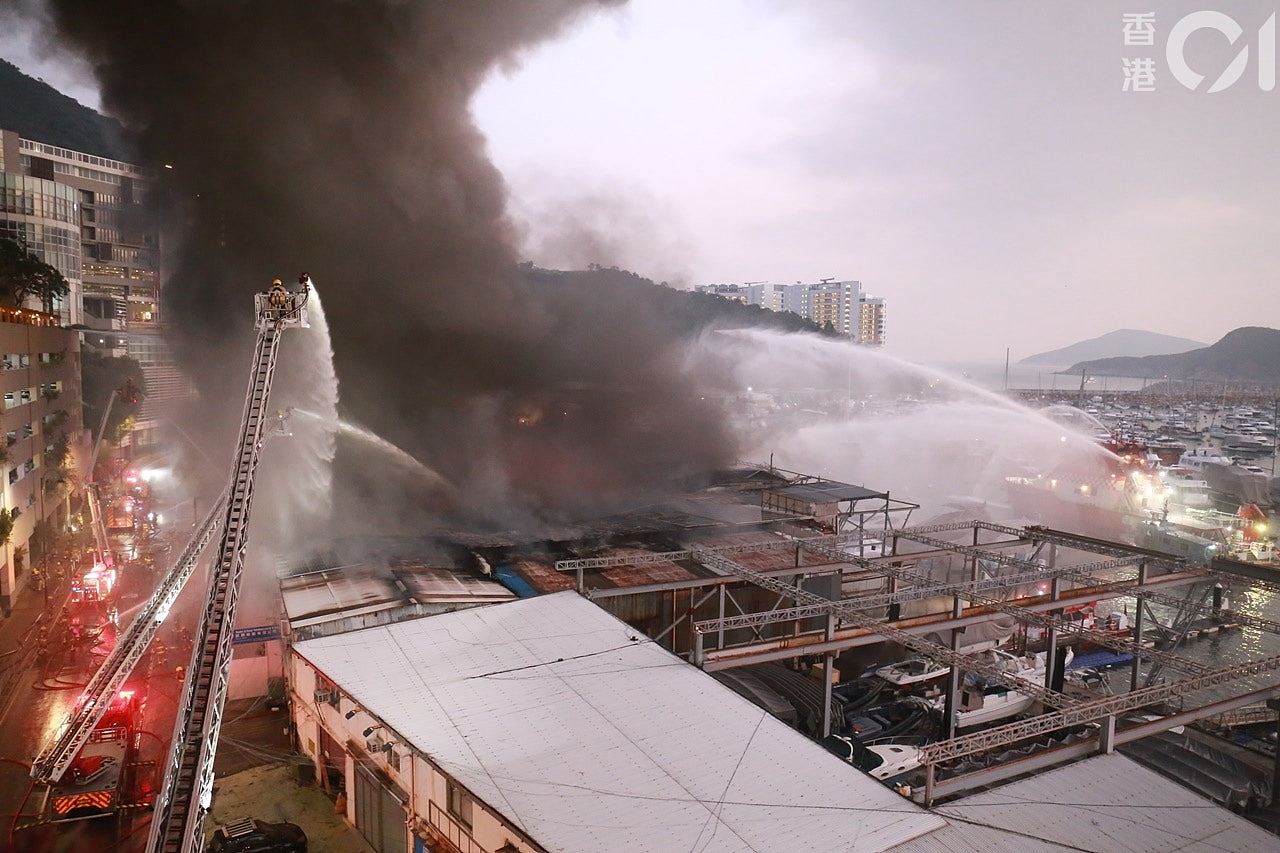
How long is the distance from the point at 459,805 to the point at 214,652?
3907 millimetres

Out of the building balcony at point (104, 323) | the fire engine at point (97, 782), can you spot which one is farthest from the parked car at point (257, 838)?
the building balcony at point (104, 323)

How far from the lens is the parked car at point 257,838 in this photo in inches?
425

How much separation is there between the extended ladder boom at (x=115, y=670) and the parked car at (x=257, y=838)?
2331 mm

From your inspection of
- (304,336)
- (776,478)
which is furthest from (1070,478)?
(304,336)

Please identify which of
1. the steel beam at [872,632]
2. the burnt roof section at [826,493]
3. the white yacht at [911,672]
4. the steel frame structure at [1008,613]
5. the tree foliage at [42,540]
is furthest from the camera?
the tree foliage at [42,540]

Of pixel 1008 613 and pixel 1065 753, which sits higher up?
pixel 1008 613

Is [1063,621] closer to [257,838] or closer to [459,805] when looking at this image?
[459,805]

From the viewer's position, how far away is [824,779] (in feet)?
28.8

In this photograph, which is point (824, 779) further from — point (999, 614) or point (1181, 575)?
point (1181, 575)

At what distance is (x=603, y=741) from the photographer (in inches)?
377

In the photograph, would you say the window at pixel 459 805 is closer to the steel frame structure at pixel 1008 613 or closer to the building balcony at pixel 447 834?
the building balcony at pixel 447 834

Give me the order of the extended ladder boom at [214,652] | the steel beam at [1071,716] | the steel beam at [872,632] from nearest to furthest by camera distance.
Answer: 1. the extended ladder boom at [214,652]
2. the steel beam at [1071,716]
3. the steel beam at [872,632]

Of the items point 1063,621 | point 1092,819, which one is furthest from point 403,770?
point 1063,621

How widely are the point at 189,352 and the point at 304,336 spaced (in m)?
9.06
